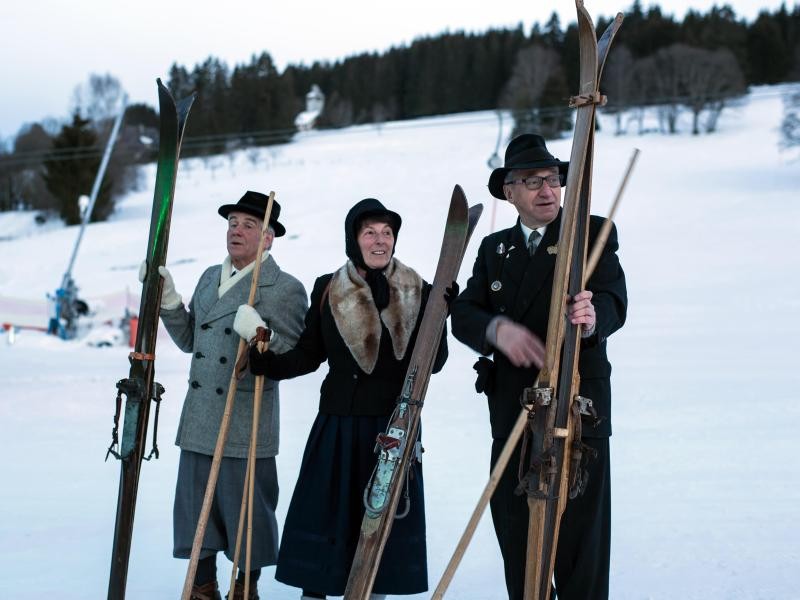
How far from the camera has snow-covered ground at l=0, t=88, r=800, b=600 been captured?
3287 mm

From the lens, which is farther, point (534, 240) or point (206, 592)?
point (206, 592)

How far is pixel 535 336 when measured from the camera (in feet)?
6.89

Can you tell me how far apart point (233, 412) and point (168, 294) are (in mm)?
456

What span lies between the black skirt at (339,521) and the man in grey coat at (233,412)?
27 cm

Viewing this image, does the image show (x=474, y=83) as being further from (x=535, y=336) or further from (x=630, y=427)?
(x=535, y=336)

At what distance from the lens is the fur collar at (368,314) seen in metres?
2.59

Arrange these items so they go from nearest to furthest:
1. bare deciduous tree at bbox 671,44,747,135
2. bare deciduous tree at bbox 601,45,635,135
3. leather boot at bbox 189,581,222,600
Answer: leather boot at bbox 189,581,222,600 → bare deciduous tree at bbox 671,44,747,135 → bare deciduous tree at bbox 601,45,635,135

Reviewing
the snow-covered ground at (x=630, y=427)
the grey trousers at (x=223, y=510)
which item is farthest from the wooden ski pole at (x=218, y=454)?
the snow-covered ground at (x=630, y=427)

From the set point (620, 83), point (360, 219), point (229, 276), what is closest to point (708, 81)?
point (620, 83)

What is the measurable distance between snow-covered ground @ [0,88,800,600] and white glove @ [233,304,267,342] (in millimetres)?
1027

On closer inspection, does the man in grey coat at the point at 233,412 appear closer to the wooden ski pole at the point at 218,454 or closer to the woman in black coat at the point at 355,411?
the wooden ski pole at the point at 218,454

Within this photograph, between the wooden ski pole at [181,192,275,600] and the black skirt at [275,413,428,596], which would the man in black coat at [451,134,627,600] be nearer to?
the black skirt at [275,413,428,596]

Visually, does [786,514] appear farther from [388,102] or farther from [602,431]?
[388,102]

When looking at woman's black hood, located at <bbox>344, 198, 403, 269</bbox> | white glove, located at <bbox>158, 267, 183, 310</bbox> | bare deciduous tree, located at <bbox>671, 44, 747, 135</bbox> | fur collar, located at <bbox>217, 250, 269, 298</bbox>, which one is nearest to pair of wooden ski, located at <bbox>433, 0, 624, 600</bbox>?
woman's black hood, located at <bbox>344, 198, 403, 269</bbox>
